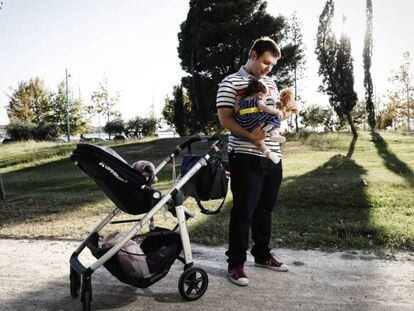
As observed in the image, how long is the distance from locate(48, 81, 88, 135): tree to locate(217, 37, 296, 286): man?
39110 millimetres

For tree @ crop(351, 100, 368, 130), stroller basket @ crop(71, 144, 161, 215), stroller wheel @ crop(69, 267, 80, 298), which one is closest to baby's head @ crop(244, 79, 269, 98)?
stroller basket @ crop(71, 144, 161, 215)

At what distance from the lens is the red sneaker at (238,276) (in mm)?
3553

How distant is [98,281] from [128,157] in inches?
587

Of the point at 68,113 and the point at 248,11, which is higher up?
the point at 248,11

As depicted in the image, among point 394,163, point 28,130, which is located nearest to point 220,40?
point 394,163

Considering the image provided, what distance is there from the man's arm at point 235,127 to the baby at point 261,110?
0.10ft

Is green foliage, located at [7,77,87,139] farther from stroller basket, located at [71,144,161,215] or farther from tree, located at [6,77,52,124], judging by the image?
stroller basket, located at [71,144,161,215]

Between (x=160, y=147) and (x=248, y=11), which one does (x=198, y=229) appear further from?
(x=248, y=11)

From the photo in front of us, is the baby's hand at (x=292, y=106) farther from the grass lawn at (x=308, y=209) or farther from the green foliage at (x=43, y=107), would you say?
the green foliage at (x=43, y=107)

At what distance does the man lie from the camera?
345 cm

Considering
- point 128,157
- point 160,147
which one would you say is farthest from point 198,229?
point 160,147

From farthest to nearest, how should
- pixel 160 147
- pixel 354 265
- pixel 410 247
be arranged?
pixel 160 147, pixel 410 247, pixel 354 265

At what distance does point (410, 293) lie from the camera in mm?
3357

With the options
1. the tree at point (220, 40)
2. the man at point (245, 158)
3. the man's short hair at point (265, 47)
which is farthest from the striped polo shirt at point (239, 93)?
the tree at point (220, 40)
